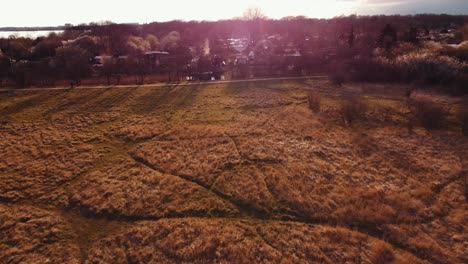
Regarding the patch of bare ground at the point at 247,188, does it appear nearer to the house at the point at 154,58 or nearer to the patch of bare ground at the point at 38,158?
the patch of bare ground at the point at 38,158

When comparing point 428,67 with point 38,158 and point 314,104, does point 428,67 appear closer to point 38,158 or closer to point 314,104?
point 314,104

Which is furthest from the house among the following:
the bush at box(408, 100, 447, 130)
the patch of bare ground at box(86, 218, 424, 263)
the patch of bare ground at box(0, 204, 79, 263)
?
the patch of bare ground at box(86, 218, 424, 263)

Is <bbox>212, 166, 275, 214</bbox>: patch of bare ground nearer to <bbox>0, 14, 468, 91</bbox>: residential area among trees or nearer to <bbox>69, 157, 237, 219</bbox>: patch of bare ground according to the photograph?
<bbox>69, 157, 237, 219</bbox>: patch of bare ground

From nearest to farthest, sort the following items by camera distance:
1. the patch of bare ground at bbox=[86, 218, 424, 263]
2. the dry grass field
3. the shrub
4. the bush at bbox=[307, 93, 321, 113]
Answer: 1. the patch of bare ground at bbox=[86, 218, 424, 263]
2. the dry grass field
3. the bush at bbox=[307, 93, 321, 113]
4. the shrub

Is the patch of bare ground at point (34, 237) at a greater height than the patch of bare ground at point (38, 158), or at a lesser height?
lesser

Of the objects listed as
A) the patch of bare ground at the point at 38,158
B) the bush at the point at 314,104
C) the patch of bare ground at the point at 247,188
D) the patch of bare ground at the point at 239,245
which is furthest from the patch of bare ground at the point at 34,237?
the bush at the point at 314,104

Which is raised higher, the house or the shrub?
the house

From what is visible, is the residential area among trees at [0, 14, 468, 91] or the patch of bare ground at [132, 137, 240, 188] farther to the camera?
the residential area among trees at [0, 14, 468, 91]
